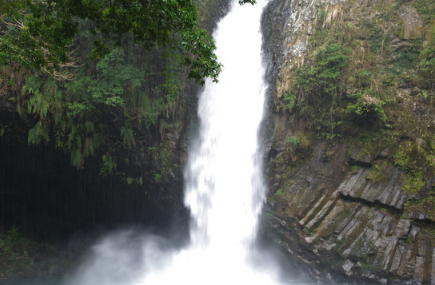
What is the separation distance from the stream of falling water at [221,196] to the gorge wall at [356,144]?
1.05 m

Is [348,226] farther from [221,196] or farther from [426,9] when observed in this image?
[426,9]

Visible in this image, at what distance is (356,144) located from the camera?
11.4 m

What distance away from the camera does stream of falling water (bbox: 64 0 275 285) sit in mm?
12930

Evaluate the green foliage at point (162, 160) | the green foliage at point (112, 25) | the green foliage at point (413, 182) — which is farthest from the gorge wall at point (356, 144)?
the green foliage at point (112, 25)

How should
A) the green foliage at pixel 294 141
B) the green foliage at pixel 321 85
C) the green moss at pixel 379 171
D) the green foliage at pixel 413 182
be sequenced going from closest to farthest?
the green foliage at pixel 413 182
the green moss at pixel 379 171
the green foliage at pixel 321 85
the green foliage at pixel 294 141

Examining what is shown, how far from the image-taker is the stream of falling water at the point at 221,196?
1293 cm

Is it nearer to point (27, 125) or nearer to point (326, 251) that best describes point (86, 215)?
point (27, 125)

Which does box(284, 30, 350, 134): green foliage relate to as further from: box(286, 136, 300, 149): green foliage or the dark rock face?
the dark rock face

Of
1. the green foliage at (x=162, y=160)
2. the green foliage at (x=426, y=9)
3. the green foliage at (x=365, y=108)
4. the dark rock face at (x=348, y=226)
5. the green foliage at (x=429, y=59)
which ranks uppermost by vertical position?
the green foliage at (x=426, y=9)

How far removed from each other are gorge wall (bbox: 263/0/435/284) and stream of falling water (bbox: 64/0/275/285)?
3.45ft

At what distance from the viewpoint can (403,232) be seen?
966 centimetres

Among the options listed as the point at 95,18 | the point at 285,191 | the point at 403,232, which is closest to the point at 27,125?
the point at 95,18

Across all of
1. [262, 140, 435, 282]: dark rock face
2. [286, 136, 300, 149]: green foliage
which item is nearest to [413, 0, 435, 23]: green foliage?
[262, 140, 435, 282]: dark rock face

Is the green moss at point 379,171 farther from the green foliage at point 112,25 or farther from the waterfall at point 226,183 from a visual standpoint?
the green foliage at point 112,25
